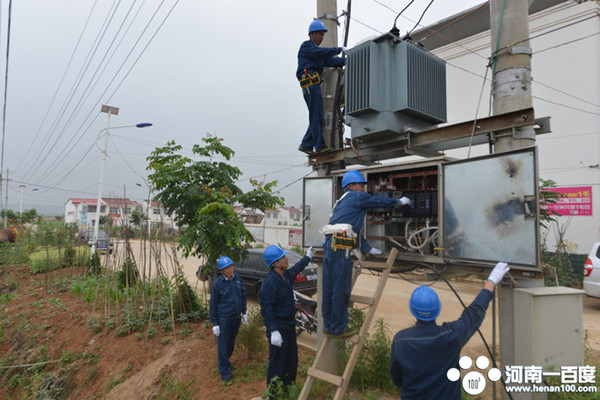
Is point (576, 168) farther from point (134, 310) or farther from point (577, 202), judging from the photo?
point (134, 310)

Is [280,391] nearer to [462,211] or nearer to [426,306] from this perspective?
[426,306]

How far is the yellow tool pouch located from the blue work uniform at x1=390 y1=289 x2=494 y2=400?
1.34 metres

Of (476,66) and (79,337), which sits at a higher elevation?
(476,66)

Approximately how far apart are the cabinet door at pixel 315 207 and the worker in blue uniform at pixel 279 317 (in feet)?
2.61

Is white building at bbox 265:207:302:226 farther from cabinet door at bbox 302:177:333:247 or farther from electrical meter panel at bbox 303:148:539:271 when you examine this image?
electrical meter panel at bbox 303:148:539:271

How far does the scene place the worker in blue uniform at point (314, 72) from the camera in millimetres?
5473

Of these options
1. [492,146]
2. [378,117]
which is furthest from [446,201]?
[378,117]

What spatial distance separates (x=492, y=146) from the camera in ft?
13.2

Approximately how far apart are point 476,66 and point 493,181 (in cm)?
1472

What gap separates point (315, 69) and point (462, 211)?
10.4 feet

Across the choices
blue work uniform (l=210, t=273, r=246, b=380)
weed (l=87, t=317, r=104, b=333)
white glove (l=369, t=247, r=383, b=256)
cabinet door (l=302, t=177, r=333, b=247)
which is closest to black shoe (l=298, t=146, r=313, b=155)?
cabinet door (l=302, t=177, r=333, b=247)

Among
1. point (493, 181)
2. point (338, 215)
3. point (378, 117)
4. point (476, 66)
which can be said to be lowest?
point (338, 215)

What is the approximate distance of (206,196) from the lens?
6.28m

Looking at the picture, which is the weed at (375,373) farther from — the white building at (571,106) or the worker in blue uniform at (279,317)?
the white building at (571,106)
